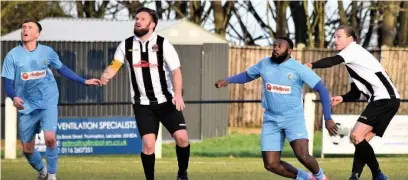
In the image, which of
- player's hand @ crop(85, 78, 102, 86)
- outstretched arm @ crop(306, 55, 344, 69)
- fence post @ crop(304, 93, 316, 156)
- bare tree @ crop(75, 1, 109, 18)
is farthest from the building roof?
outstretched arm @ crop(306, 55, 344, 69)

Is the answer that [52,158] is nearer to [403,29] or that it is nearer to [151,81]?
[151,81]

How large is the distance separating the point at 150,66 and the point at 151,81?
6.9 inches

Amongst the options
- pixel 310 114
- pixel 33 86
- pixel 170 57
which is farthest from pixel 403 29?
pixel 170 57

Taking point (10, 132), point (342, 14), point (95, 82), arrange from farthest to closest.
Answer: point (342, 14) → point (10, 132) → point (95, 82)

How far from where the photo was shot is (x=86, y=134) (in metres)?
19.5

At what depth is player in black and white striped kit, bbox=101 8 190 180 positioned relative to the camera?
1101cm

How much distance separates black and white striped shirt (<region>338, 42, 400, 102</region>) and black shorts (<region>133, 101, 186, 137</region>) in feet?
6.93

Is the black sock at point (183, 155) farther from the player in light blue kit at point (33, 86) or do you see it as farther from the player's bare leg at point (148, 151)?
the player in light blue kit at point (33, 86)

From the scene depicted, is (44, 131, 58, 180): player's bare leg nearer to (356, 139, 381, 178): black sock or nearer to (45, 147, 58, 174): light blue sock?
(45, 147, 58, 174): light blue sock

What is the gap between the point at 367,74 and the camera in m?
11.8

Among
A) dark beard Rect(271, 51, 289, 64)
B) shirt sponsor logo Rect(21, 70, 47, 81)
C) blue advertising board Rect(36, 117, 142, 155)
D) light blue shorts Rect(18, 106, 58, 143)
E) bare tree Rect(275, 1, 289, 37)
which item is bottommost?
blue advertising board Rect(36, 117, 142, 155)

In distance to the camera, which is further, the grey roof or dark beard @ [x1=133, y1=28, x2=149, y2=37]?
the grey roof

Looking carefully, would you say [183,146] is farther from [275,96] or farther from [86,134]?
[86,134]

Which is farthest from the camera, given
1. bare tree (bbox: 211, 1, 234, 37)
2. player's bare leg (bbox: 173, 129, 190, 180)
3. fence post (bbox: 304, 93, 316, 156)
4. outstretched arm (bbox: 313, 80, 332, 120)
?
bare tree (bbox: 211, 1, 234, 37)
